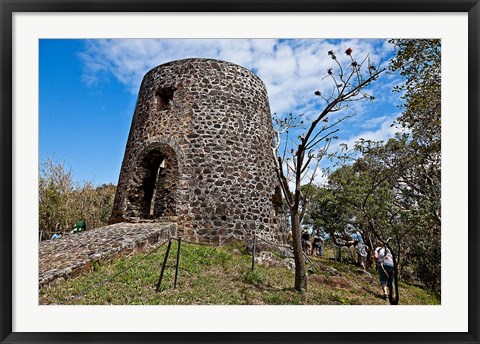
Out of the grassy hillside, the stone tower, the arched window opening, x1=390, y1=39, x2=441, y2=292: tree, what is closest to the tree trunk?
the grassy hillside

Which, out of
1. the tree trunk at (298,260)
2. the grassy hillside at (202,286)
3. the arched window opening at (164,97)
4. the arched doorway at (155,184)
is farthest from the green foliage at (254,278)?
the arched window opening at (164,97)

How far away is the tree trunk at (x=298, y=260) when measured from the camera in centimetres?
624

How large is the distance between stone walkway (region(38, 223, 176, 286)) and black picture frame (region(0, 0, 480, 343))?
203 centimetres

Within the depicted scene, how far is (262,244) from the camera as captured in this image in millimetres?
9352

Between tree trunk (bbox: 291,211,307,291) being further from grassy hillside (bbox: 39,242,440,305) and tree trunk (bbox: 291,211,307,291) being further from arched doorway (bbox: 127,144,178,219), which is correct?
arched doorway (bbox: 127,144,178,219)

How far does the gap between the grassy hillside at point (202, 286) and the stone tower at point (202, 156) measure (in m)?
1.26

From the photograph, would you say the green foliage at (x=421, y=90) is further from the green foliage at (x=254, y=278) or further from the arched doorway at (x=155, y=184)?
the arched doorway at (x=155, y=184)

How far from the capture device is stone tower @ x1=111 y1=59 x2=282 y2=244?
30.7ft

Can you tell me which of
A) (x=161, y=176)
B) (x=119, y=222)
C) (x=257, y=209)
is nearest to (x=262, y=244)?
(x=257, y=209)
